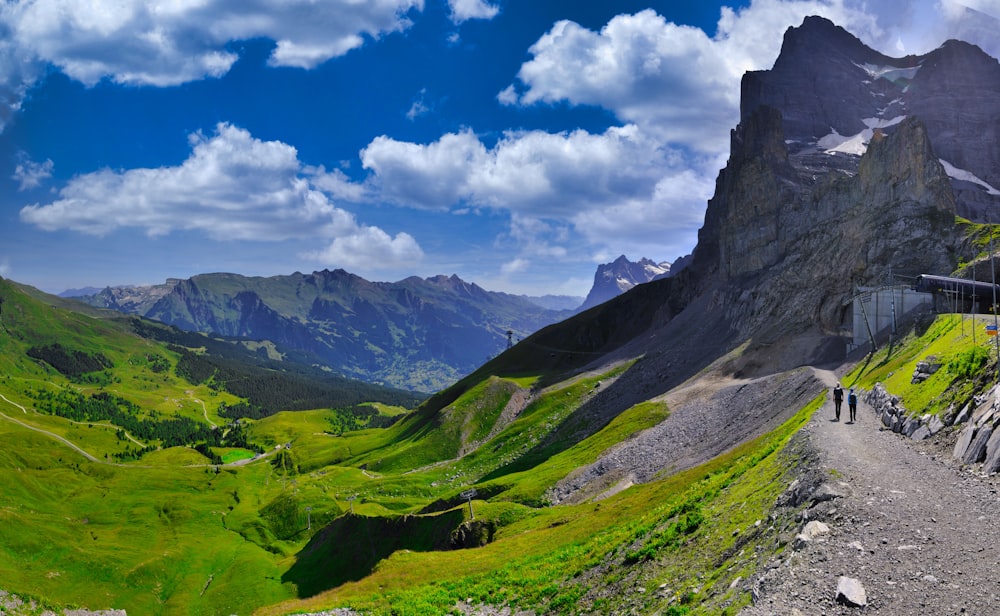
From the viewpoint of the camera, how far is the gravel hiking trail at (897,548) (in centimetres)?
1595

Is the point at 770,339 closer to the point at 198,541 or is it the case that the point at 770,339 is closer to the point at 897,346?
the point at 897,346

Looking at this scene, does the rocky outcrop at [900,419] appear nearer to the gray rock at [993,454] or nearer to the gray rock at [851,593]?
the gray rock at [993,454]

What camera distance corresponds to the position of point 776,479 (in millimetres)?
28391

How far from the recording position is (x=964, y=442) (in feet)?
94.4

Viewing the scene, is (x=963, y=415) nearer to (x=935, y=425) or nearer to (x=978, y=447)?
(x=935, y=425)

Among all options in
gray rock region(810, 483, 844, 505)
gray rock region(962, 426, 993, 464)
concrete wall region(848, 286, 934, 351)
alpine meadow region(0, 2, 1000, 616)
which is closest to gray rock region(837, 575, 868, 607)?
alpine meadow region(0, 2, 1000, 616)

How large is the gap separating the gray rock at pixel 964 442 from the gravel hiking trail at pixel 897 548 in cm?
158

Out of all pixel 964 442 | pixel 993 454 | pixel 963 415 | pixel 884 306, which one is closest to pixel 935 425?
pixel 963 415

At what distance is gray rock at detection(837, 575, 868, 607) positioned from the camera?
15.9 metres

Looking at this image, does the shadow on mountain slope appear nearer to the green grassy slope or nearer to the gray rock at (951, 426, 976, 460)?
the green grassy slope

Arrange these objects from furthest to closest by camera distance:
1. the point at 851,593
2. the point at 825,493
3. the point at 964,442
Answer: the point at 964,442, the point at 825,493, the point at 851,593

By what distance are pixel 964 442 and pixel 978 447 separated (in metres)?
1.88

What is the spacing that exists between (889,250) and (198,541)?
588 feet

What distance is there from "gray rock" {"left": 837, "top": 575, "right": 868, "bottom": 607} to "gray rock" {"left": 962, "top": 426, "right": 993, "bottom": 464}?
15.3 m
